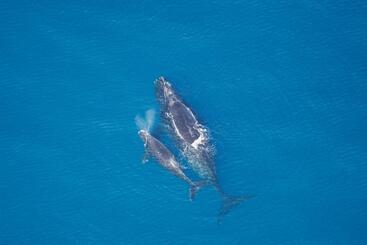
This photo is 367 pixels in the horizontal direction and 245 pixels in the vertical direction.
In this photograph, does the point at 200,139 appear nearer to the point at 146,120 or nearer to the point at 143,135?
the point at 143,135

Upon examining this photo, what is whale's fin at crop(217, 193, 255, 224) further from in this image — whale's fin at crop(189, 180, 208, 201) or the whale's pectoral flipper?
the whale's pectoral flipper

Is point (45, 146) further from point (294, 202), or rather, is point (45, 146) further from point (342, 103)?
point (342, 103)

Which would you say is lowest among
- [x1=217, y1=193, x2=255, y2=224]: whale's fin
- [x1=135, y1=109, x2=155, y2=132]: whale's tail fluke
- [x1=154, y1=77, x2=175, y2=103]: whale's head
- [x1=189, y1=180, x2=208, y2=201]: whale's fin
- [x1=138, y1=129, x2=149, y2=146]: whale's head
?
[x1=217, y1=193, x2=255, y2=224]: whale's fin

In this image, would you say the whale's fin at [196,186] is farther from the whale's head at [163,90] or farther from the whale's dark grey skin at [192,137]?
the whale's head at [163,90]

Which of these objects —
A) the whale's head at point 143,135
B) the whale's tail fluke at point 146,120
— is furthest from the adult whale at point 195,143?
the whale's head at point 143,135

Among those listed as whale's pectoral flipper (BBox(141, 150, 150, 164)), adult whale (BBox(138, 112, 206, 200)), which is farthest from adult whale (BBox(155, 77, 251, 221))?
whale's pectoral flipper (BBox(141, 150, 150, 164))

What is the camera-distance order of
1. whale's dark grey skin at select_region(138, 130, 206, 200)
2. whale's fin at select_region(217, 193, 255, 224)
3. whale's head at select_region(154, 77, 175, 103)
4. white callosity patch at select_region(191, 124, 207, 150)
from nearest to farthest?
white callosity patch at select_region(191, 124, 207, 150), whale's dark grey skin at select_region(138, 130, 206, 200), whale's fin at select_region(217, 193, 255, 224), whale's head at select_region(154, 77, 175, 103)

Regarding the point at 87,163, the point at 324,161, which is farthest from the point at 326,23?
the point at 87,163
